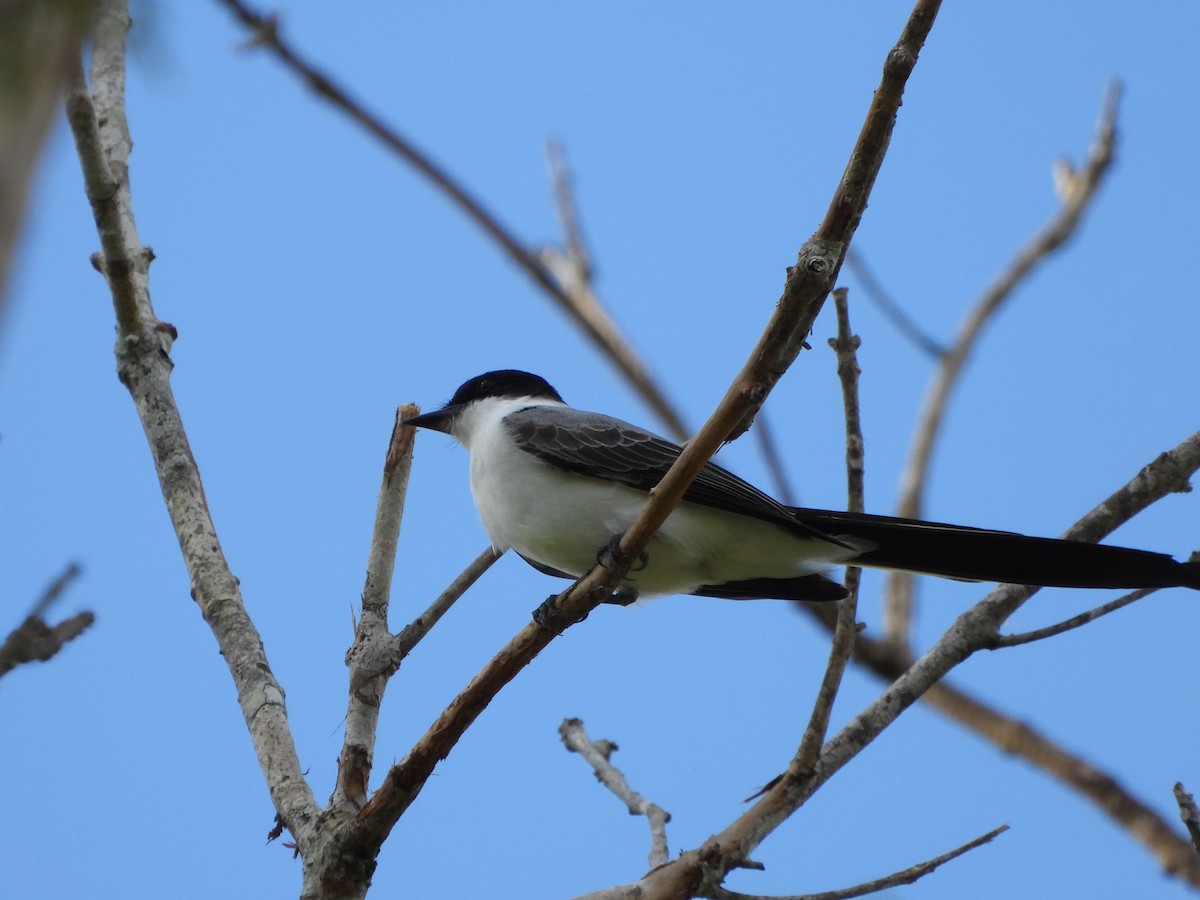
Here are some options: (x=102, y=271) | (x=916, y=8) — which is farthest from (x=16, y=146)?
(x=102, y=271)

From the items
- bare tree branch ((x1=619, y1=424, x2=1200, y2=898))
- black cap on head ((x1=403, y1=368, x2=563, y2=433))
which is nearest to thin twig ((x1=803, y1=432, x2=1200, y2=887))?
bare tree branch ((x1=619, y1=424, x2=1200, y2=898))

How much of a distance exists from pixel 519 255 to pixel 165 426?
3303mm

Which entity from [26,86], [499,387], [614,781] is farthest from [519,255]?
[26,86]

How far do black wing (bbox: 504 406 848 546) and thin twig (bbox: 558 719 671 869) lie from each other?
1.19 meters

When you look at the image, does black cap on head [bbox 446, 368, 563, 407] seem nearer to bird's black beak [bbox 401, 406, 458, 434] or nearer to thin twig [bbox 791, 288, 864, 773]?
bird's black beak [bbox 401, 406, 458, 434]

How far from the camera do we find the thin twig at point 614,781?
460 cm

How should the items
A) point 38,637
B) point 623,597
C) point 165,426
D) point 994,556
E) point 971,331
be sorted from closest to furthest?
point 38,637
point 994,556
point 165,426
point 623,597
point 971,331

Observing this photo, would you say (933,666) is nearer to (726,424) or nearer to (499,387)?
(726,424)

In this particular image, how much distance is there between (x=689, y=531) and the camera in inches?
208

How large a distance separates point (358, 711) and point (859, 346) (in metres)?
2.22

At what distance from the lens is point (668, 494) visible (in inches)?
150

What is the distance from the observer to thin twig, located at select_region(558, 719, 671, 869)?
15.1 feet

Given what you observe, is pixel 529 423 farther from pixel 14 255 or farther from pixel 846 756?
pixel 14 255

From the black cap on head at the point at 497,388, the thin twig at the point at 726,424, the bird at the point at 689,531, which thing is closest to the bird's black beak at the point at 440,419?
the black cap on head at the point at 497,388
